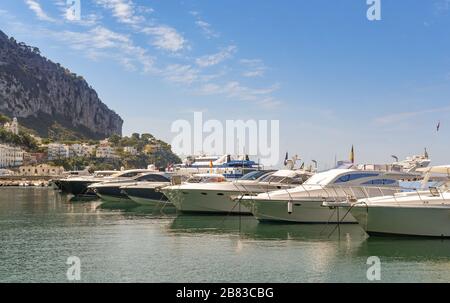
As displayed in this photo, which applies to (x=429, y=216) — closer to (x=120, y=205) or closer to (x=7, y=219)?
(x=7, y=219)

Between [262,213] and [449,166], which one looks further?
[262,213]

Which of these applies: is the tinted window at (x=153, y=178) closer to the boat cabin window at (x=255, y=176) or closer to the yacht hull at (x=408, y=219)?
the boat cabin window at (x=255, y=176)

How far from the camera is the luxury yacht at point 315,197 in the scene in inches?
1252

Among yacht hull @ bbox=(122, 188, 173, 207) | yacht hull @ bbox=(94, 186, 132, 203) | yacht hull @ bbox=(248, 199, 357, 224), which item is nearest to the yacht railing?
yacht hull @ bbox=(248, 199, 357, 224)

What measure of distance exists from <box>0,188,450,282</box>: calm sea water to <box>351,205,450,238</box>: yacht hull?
1.66ft

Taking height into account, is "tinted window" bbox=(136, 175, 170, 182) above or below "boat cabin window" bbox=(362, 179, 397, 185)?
below

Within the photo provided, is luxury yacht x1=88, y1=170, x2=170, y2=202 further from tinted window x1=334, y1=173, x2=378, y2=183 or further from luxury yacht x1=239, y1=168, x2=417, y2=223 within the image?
tinted window x1=334, y1=173, x2=378, y2=183

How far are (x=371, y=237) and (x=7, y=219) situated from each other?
24740 mm

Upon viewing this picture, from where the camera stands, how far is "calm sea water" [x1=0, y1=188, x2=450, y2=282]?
61.5 feet

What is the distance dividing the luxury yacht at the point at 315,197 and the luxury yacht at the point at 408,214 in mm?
5250

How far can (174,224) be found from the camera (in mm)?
34062

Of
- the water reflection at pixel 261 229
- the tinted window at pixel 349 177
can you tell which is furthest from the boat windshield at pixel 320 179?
the water reflection at pixel 261 229

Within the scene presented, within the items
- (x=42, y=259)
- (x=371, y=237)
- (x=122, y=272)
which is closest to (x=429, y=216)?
(x=371, y=237)
